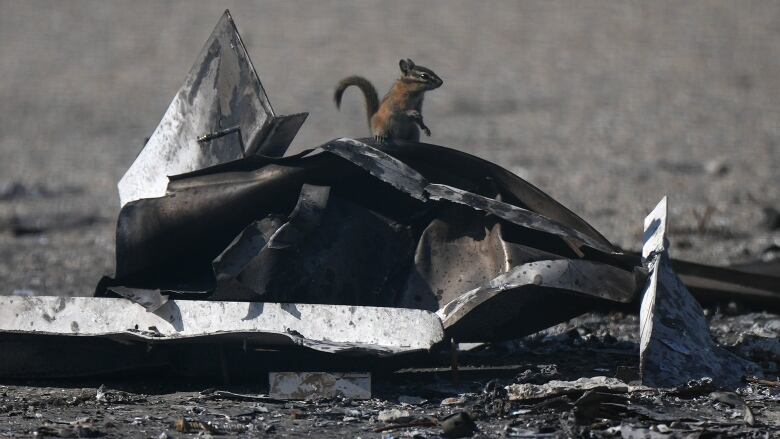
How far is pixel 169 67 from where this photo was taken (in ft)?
58.6

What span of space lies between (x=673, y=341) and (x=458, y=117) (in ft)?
34.6

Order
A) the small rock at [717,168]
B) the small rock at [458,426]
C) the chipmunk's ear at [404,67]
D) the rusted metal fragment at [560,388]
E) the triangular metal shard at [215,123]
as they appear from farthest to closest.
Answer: the small rock at [717,168]
the chipmunk's ear at [404,67]
the triangular metal shard at [215,123]
the rusted metal fragment at [560,388]
the small rock at [458,426]

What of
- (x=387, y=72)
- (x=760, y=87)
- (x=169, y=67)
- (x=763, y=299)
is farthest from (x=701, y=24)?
(x=763, y=299)

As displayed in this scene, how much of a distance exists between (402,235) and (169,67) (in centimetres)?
1356

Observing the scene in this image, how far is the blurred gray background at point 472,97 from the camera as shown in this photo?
31.5 feet

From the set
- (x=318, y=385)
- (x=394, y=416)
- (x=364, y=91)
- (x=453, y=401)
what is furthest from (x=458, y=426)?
(x=364, y=91)

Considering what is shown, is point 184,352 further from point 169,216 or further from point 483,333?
point 483,333

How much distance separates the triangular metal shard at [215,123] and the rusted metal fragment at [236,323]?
757mm

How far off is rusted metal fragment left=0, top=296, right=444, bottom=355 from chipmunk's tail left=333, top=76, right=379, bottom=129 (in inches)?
67.6

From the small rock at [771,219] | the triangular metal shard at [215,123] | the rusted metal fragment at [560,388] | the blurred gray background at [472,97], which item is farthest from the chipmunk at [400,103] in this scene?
the small rock at [771,219]

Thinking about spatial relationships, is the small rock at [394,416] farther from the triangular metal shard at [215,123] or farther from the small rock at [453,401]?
the triangular metal shard at [215,123]

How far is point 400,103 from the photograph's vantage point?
5.86 metres

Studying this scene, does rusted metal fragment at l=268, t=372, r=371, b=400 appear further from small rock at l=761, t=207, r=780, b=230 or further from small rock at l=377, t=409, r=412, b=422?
small rock at l=761, t=207, r=780, b=230

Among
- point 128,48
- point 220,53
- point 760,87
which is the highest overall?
point 128,48
